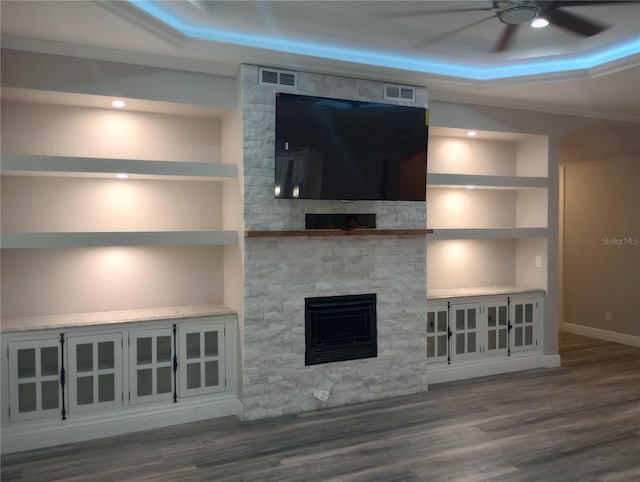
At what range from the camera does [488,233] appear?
17.2 feet

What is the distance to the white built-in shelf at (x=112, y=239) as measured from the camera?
354 centimetres

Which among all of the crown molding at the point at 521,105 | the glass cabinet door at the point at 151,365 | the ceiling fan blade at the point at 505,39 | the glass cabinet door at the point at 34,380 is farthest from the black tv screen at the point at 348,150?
the glass cabinet door at the point at 34,380

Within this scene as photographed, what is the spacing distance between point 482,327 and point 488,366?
0.42 m

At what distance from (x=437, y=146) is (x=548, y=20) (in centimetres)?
210

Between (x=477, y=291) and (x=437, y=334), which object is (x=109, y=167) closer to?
(x=437, y=334)

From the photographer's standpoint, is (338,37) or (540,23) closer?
(540,23)

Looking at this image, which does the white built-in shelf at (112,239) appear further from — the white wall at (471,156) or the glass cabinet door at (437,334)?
the white wall at (471,156)

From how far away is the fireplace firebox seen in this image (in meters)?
4.34

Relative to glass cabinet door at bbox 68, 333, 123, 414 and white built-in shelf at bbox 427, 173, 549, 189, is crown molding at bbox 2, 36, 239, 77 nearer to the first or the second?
glass cabinet door at bbox 68, 333, 123, 414

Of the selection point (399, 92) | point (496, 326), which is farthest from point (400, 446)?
point (399, 92)

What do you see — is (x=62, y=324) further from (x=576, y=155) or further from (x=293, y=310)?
(x=576, y=155)

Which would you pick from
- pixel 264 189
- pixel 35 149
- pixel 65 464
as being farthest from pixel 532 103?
pixel 65 464

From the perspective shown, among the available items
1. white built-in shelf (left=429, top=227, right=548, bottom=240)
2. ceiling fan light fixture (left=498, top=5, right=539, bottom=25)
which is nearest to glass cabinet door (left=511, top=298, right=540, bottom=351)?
white built-in shelf (left=429, top=227, right=548, bottom=240)

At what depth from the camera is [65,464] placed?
3.39 meters
